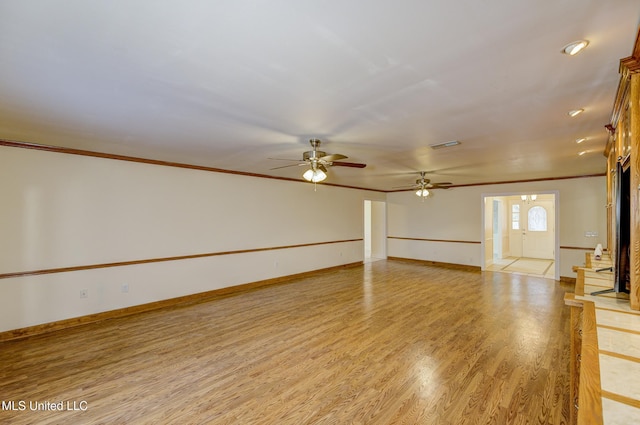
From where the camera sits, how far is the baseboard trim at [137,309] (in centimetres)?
367

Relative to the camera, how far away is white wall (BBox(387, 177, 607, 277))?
251 inches

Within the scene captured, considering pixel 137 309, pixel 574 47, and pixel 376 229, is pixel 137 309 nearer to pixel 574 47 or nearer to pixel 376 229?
pixel 574 47

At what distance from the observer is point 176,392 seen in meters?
2.50

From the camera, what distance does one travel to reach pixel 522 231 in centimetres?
1027

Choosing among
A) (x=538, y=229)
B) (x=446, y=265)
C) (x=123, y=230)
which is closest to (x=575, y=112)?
(x=123, y=230)

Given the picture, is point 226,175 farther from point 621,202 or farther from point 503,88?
point 621,202

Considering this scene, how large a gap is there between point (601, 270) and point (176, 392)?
4.38 meters

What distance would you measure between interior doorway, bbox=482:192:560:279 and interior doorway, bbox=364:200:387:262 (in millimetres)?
3139

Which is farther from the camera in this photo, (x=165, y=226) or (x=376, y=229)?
(x=376, y=229)

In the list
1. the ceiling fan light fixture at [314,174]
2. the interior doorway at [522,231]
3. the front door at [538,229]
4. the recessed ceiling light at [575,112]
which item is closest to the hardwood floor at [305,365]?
the ceiling fan light fixture at [314,174]

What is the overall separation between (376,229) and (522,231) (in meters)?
5.21

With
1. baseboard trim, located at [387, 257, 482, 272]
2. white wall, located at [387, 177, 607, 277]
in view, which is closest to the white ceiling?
white wall, located at [387, 177, 607, 277]

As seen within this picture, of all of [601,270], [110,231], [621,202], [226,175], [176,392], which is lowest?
[176,392]

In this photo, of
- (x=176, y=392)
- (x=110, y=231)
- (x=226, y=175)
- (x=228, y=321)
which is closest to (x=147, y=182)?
(x=110, y=231)
